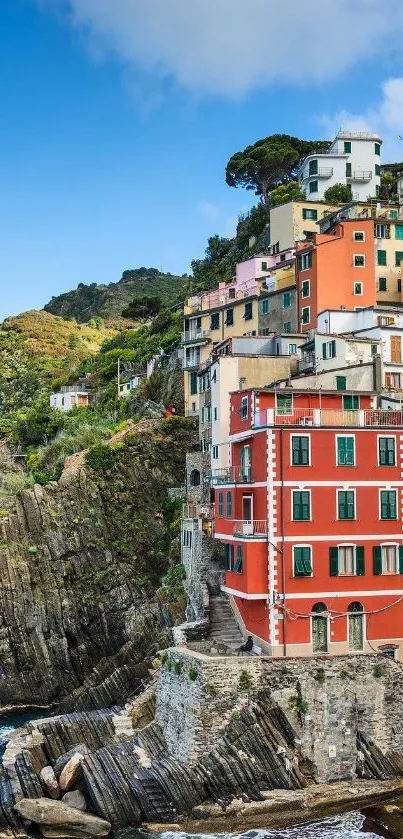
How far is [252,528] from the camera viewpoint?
134 feet

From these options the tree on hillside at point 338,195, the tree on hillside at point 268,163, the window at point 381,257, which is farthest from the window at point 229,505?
the tree on hillside at point 268,163

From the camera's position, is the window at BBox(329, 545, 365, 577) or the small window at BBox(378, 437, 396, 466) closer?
the window at BBox(329, 545, 365, 577)

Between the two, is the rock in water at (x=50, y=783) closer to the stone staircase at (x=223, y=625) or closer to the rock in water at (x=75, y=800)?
the rock in water at (x=75, y=800)

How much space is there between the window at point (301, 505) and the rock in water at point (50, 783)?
1499 centimetres

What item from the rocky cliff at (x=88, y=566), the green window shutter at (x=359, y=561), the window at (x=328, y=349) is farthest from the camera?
the rocky cliff at (x=88, y=566)

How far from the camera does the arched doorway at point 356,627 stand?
40281 millimetres

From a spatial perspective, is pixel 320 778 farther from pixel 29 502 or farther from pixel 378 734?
pixel 29 502

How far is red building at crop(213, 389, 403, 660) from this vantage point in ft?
130

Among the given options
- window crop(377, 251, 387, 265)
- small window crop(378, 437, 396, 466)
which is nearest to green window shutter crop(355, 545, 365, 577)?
small window crop(378, 437, 396, 466)

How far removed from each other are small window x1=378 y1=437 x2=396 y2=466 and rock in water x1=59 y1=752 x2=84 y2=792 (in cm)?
1855

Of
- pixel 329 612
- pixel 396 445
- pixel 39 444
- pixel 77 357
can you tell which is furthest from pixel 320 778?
pixel 77 357

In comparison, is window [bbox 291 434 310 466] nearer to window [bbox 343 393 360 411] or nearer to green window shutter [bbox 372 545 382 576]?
window [bbox 343 393 360 411]

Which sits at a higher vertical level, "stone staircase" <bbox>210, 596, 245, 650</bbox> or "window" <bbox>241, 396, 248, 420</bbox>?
"window" <bbox>241, 396, 248, 420</bbox>

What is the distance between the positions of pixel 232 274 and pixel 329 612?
5468cm
